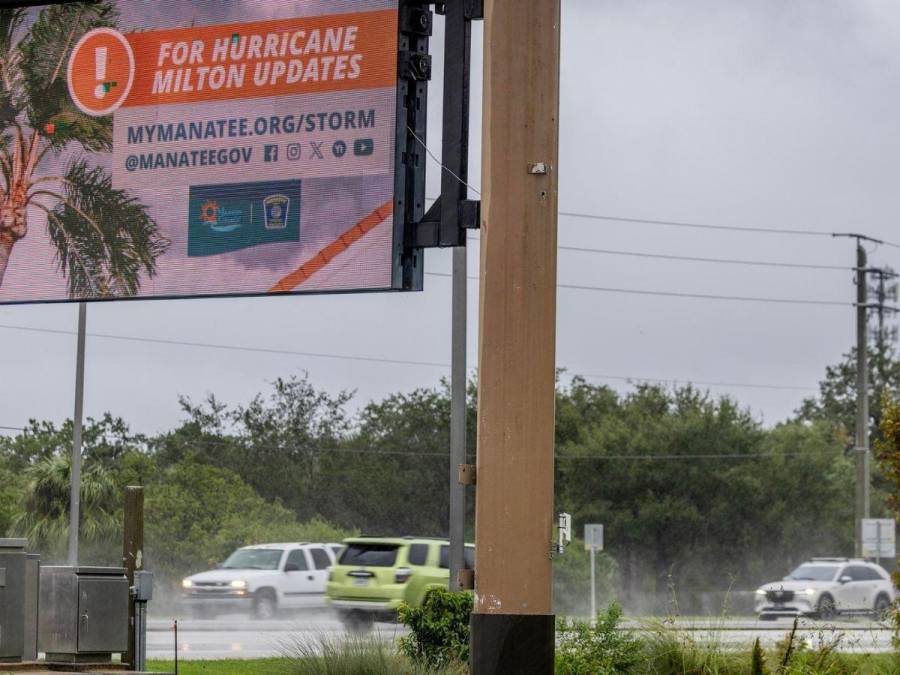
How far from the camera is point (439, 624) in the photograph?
16625mm

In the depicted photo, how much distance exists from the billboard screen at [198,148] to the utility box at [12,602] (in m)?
2.64

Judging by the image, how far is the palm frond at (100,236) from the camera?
14906 mm

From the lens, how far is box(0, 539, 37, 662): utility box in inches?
551

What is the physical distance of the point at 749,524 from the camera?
5766 centimetres

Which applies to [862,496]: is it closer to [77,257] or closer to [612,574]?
[612,574]

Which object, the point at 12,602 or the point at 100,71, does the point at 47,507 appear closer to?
the point at 100,71

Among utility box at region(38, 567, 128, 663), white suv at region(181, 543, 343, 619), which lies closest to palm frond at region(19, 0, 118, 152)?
utility box at region(38, 567, 128, 663)

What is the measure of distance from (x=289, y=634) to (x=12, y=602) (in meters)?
6.32

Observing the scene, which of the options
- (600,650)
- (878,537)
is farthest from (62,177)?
(878,537)

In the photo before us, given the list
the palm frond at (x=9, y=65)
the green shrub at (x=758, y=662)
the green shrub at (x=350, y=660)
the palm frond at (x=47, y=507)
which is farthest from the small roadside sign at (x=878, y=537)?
the palm frond at (x=9, y=65)

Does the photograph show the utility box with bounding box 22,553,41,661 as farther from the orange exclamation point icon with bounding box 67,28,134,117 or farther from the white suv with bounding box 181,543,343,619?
the white suv with bounding box 181,543,343,619

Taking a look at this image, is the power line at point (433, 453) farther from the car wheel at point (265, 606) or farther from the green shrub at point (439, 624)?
the green shrub at point (439, 624)

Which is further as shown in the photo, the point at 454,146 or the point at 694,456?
the point at 694,456

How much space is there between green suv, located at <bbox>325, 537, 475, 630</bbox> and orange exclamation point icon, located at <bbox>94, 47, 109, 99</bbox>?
48.2ft
